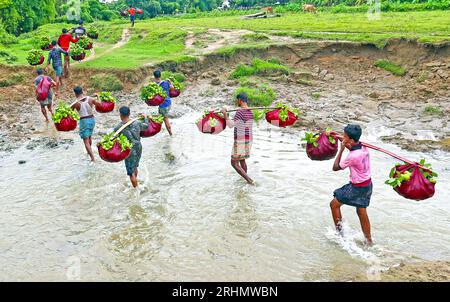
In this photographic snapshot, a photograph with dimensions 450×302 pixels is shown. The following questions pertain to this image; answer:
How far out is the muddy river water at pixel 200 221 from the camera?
6.44m

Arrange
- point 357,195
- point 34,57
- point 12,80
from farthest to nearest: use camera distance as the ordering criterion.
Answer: point 12,80 → point 34,57 → point 357,195

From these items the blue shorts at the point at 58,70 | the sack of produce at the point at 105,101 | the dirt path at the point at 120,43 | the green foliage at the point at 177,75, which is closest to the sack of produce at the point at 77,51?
the blue shorts at the point at 58,70

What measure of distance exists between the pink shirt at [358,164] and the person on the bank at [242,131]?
2823 mm

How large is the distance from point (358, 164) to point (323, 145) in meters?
0.67

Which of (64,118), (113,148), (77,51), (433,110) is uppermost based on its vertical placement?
(77,51)

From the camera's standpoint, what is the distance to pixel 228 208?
8383 millimetres

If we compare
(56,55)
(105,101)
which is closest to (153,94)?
Result: (105,101)

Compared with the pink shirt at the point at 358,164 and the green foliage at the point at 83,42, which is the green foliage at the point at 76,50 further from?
the pink shirt at the point at 358,164

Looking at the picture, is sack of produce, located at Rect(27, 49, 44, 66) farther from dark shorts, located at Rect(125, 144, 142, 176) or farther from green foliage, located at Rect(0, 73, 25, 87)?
dark shorts, located at Rect(125, 144, 142, 176)

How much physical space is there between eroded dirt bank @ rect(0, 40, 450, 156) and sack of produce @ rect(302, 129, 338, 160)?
5351 mm

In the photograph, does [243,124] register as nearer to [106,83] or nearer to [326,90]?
[326,90]

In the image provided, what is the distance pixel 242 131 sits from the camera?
8.88 metres
